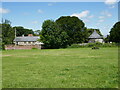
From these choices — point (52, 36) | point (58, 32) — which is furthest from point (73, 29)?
point (52, 36)

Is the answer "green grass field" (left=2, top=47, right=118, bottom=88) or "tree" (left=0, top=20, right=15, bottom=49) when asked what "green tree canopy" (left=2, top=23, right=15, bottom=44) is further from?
"green grass field" (left=2, top=47, right=118, bottom=88)

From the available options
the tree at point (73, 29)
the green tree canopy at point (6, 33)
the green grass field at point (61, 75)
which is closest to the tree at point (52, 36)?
the tree at point (73, 29)

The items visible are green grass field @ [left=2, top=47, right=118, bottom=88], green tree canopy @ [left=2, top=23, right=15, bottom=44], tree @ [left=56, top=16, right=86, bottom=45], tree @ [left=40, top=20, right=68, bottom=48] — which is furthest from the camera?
tree @ [left=56, top=16, right=86, bottom=45]

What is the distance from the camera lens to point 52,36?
52.6m

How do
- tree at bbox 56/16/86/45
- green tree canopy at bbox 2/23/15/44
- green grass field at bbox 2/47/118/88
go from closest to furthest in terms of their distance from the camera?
green grass field at bbox 2/47/118/88, green tree canopy at bbox 2/23/15/44, tree at bbox 56/16/86/45

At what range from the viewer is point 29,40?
84562 mm

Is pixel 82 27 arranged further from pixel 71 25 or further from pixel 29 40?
pixel 29 40

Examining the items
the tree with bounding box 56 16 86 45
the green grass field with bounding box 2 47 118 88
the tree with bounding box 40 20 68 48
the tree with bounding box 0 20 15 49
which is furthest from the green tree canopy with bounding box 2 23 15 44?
the green grass field with bounding box 2 47 118 88

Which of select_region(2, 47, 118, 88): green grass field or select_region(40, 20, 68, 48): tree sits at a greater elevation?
select_region(40, 20, 68, 48): tree

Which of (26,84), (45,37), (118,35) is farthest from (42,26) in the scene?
(26,84)

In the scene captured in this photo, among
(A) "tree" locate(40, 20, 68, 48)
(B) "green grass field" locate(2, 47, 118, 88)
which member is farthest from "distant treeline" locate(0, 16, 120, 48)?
(B) "green grass field" locate(2, 47, 118, 88)

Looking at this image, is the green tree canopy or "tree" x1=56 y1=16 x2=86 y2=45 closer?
the green tree canopy

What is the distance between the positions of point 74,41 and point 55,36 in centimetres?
1251

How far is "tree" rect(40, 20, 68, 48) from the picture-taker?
52.7 meters
